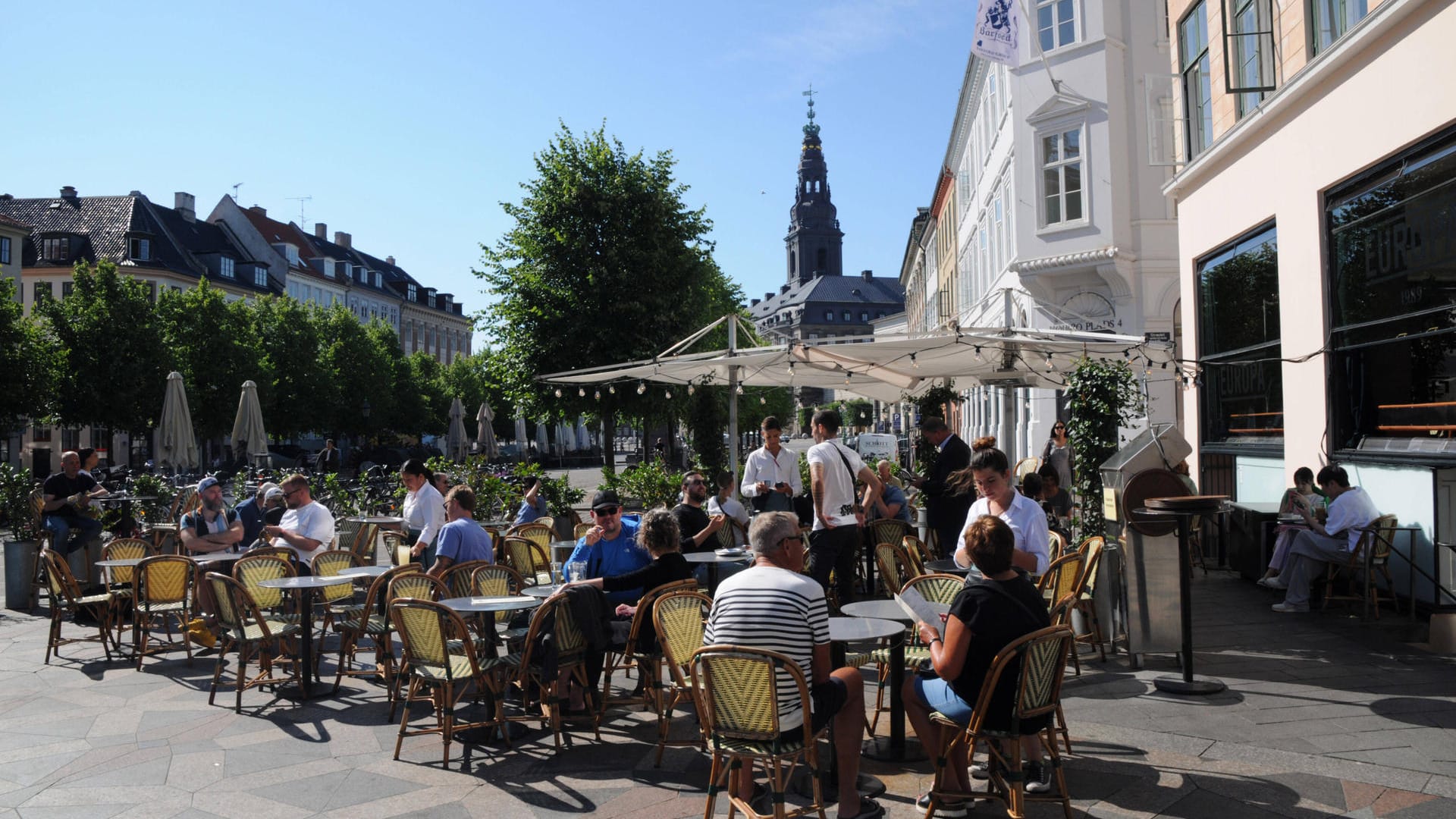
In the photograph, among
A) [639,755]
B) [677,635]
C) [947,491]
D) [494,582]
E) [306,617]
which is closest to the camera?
[677,635]

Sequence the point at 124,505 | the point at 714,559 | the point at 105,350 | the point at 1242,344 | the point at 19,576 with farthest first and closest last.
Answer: the point at 105,350, the point at 124,505, the point at 1242,344, the point at 19,576, the point at 714,559

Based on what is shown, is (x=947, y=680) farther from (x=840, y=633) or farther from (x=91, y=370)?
(x=91, y=370)

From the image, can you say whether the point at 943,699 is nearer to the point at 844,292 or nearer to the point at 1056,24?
the point at 1056,24

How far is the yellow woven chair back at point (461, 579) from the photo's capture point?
23.4 feet

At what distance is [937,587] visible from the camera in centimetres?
640

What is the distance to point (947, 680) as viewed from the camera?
4578 millimetres

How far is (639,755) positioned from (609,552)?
139cm

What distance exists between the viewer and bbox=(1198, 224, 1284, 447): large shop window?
12055 mm

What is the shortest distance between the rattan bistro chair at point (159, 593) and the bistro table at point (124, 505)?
338 centimetres

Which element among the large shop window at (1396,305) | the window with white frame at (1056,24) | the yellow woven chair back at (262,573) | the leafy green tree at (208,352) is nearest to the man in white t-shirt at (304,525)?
the yellow woven chair back at (262,573)

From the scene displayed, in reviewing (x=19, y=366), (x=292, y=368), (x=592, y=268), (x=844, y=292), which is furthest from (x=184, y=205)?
(x=844, y=292)

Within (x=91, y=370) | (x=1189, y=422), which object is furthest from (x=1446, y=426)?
(x=91, y=370)

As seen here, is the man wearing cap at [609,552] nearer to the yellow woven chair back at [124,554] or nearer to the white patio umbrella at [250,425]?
the yellow woven chair back at [124,554]

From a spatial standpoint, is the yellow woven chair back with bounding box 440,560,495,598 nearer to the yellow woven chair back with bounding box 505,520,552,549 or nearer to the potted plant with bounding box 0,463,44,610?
the yellow woven chair back with bounding box 505,520,552,549
